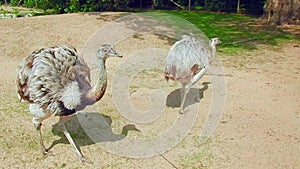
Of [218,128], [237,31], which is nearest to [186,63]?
[218,128]

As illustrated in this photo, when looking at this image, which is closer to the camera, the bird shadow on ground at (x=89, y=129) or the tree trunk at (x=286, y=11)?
the bird shadow on ground at (x=89, y=129)

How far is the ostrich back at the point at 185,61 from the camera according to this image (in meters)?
5.30

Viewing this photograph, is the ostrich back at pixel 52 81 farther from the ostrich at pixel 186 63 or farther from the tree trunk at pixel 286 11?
the tree trunk at pixel 286 11

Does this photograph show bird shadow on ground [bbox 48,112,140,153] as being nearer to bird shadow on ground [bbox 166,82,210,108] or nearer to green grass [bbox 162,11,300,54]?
bird shadow on ground [bbox 166,82,210,108]

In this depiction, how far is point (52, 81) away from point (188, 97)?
2.51m

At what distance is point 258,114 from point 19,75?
10.5ft

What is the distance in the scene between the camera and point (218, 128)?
5.04m

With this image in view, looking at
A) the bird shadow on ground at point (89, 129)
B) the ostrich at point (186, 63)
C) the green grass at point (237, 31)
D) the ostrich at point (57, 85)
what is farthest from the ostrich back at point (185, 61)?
the green grass at point (237, 31)

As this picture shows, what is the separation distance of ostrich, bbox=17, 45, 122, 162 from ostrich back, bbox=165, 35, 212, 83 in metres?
1.44

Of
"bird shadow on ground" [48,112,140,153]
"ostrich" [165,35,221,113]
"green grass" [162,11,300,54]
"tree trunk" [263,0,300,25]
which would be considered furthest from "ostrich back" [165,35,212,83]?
"tree trunk" [263,0,300,25]

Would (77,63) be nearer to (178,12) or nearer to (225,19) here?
(225,19)

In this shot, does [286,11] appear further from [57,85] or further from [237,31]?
[57,85]

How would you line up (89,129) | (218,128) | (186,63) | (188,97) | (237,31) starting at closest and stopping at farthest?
1. (89,129)
2. (218,128)
3. (186,63)
4. (188,97)
5. (237,31)

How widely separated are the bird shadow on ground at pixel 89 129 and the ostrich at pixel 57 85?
0.38 m
